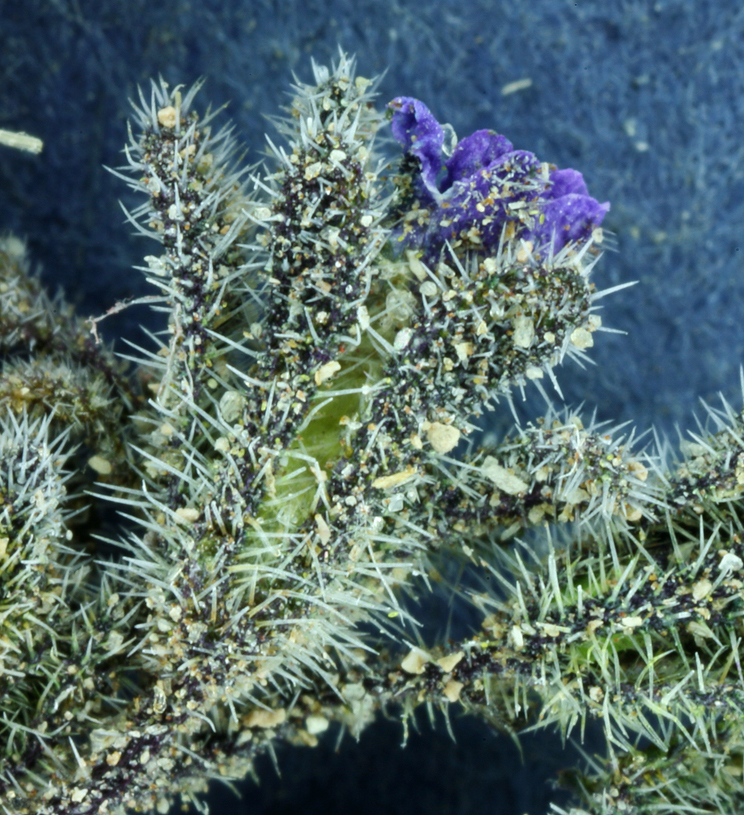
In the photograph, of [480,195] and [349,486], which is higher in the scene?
[480,195]

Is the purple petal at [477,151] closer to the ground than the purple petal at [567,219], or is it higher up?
higher up

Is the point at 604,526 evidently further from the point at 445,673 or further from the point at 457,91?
the point at 457,91

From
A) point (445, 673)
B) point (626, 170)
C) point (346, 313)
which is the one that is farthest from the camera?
point (626, 170)

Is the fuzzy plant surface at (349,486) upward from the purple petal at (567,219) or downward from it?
downward

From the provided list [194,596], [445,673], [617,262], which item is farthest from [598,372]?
[194,596]

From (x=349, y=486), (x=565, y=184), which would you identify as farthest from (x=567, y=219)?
(x=349, y=486)

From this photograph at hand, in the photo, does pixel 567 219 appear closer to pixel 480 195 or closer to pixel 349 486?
pixel 480 195

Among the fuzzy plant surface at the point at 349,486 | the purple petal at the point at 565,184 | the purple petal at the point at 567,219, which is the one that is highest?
the purple petal at the point at 565,184
